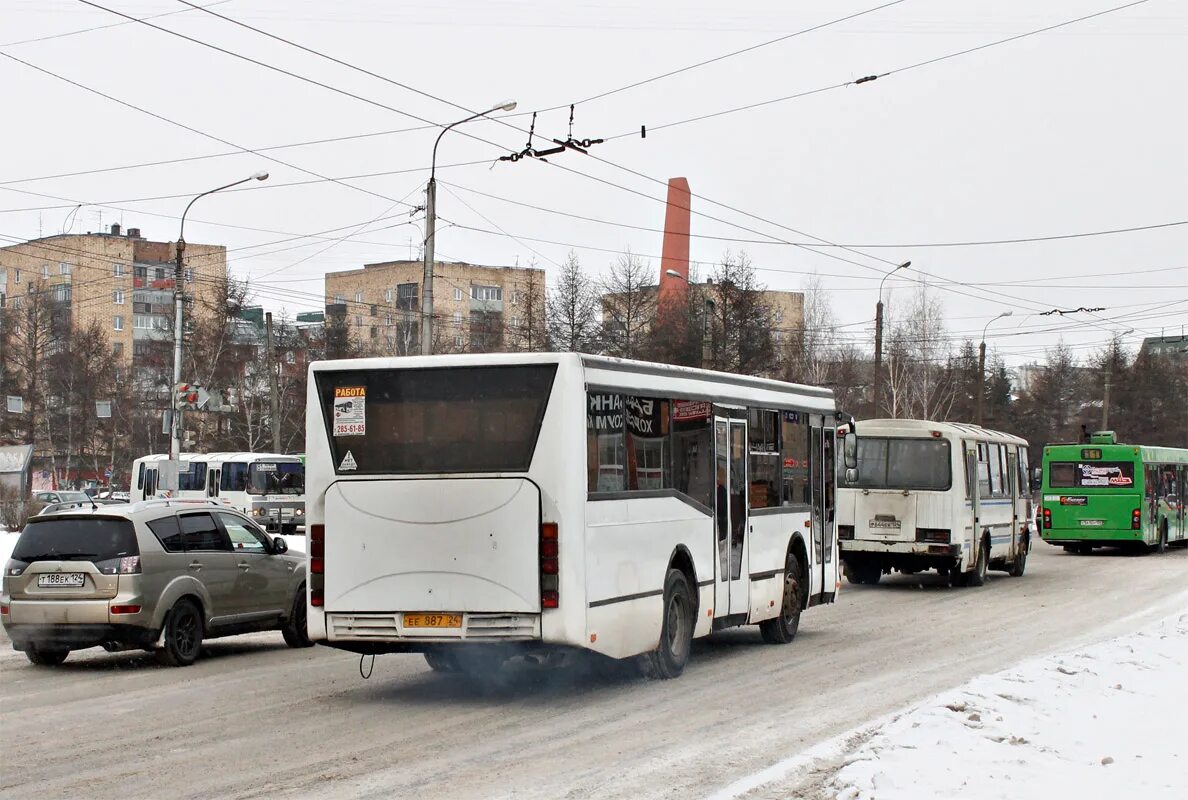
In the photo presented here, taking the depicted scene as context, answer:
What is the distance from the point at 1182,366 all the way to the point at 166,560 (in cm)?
9705

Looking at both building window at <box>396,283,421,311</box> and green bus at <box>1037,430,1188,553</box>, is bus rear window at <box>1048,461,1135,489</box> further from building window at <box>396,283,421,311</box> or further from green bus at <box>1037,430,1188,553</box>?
building window at <box>396,283,421,311</box>

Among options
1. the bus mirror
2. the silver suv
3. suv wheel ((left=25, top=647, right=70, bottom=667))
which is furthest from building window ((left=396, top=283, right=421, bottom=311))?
suv wheel ((left=25, top=647, right=70, bottom=667))

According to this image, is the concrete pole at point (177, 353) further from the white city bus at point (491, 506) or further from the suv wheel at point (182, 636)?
the white city bus at point (491, 506)

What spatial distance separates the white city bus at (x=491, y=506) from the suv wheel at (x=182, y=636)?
9.46 ft

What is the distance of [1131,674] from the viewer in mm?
12242

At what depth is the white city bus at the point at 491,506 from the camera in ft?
36.2

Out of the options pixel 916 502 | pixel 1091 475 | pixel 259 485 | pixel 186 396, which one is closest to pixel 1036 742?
pixel 916 502

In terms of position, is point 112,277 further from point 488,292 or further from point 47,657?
point 47,657

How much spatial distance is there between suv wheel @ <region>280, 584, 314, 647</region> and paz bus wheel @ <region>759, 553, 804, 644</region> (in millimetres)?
5030

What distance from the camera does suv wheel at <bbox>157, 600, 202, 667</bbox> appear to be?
13953 millimetres

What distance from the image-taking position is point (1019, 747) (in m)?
8.52

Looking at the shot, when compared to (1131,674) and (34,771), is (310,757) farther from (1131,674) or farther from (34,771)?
(1131,674)

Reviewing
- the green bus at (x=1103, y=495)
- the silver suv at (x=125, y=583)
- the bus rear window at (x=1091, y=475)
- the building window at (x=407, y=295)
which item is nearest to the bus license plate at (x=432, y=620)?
the silver suv at (x=125, y=583)

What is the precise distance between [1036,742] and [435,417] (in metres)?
5.09
